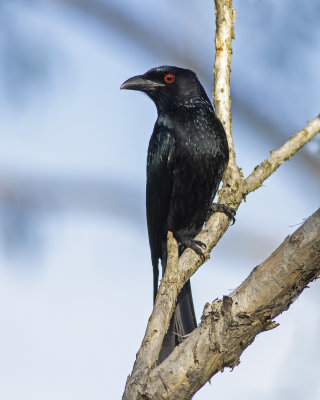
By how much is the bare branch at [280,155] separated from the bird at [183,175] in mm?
278

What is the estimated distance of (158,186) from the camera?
5270 mm

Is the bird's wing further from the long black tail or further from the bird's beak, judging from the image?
the bird's beak

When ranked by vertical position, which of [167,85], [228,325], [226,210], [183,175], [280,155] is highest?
[167,85]

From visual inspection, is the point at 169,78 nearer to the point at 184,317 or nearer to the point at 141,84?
the point at 141,84

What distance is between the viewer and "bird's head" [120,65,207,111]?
18.5ft

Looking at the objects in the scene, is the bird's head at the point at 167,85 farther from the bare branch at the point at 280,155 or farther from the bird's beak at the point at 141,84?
the bare branch at the point at 280,155

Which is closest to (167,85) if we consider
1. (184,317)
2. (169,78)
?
(169,78)

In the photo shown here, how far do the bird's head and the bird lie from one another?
2 centimetres

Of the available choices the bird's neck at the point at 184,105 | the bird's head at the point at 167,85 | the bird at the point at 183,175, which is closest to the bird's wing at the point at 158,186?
the bird at the point at 183,175

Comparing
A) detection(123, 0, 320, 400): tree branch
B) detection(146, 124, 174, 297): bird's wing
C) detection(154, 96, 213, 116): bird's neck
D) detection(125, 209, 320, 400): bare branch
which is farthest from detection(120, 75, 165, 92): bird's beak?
detection(125, 209, 320, 400): bare branch

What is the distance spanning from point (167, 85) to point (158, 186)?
1.04 m

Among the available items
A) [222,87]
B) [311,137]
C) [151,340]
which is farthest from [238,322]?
[222,87]

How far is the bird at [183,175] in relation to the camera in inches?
199

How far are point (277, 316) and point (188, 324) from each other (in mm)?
2107
